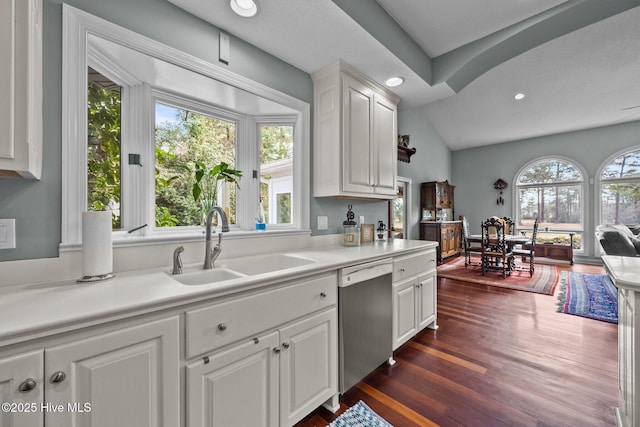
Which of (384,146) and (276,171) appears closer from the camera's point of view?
(276,171)

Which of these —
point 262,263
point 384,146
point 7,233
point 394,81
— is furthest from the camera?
point 384,146

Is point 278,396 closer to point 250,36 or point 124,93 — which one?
point 124,93

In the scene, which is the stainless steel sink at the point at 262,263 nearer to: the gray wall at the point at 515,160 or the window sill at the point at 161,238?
the window sill at the point at 161,238

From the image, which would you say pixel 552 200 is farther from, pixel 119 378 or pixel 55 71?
pixel 55 71

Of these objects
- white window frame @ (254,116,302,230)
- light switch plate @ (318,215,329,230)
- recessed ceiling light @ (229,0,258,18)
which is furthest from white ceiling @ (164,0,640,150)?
light switch plate @ (318,215,329,230)

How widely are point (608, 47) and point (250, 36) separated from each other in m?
4.97

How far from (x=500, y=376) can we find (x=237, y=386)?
6.21 ft

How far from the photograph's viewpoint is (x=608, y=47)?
3.67 metres

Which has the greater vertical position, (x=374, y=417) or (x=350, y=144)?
(x=350, y=144)

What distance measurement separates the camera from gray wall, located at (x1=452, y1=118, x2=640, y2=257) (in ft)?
18.8

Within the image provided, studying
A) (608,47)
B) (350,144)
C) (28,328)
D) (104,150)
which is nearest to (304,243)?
(350,144)

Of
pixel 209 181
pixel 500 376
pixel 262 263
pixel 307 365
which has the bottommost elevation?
pixel 500 376

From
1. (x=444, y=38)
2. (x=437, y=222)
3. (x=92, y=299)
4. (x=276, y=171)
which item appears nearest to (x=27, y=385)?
(x=92, y=299)

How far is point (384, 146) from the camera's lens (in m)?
2.71
